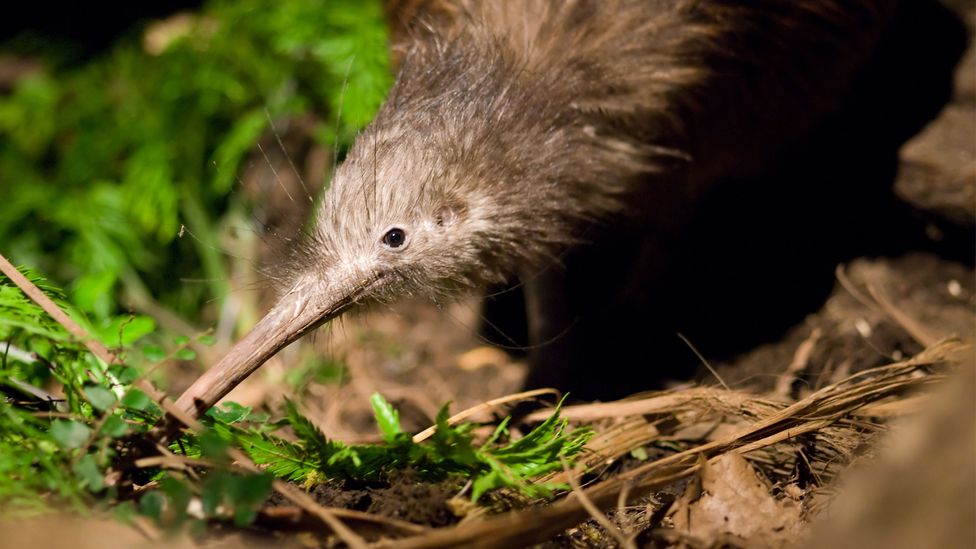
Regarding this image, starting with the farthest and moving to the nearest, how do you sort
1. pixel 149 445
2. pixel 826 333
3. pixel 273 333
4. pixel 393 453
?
1. pixel 826 333
2. pixel 273 333
3. pixel 393 453
4. pixel 149 445

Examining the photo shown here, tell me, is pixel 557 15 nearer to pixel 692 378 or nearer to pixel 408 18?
pixel 408 18

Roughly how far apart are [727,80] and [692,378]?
1.04 meters

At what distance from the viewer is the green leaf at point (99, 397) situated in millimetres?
1609

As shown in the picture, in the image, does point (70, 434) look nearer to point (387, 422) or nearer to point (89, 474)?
point (89, 474)

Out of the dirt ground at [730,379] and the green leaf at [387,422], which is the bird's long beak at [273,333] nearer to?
the dirt ground at [730,379]

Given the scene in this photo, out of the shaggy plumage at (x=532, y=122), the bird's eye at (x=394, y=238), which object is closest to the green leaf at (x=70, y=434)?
the shaggy plumage at (x=532, y=122)

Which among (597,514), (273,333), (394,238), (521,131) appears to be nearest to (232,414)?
(273,333)

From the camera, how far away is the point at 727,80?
273 centimetres

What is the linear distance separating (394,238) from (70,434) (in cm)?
104

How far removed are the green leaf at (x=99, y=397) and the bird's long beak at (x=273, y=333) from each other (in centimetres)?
30

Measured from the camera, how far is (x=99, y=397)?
5.32 feet

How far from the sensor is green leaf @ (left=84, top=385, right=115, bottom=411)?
1609 mm

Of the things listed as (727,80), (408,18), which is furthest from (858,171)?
(408,18)

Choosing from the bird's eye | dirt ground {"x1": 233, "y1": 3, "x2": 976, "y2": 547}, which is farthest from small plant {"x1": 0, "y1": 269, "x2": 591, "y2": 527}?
dirt ground {"x1": 233, "y1": 3, "x2": 976, "y2": 547}
